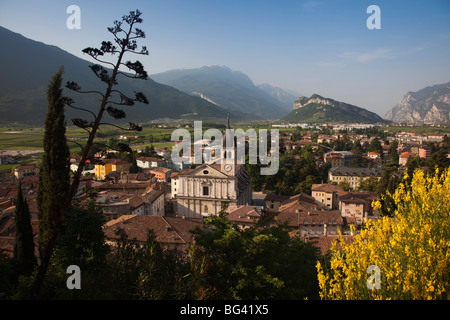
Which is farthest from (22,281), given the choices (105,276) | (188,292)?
(188,292)

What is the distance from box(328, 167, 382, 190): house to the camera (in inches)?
2149

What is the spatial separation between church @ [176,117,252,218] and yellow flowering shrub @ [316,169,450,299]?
92.5ft

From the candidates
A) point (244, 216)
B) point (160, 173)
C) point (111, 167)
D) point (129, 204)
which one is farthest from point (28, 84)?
point (244, 216)

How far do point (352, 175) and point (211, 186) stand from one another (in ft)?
103

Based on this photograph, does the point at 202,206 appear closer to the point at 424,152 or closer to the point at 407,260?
the point at 407,260

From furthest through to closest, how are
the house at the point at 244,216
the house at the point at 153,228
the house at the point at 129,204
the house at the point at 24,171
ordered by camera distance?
the house at the point at 24,171 → the house at the point at 129,204 → the house at the point at 244,216 → the house at the point at 153,228

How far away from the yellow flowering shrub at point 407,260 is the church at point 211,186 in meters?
28.2

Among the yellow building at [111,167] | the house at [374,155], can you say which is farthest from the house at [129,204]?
the house at [374,155]

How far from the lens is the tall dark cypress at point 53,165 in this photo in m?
11.0

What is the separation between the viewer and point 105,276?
744cm

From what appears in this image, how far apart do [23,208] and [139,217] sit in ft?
31.2

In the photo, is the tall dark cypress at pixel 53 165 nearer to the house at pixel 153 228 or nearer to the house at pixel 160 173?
the house at pixel 153 228

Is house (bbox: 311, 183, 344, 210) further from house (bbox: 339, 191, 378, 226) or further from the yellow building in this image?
the yellow building
